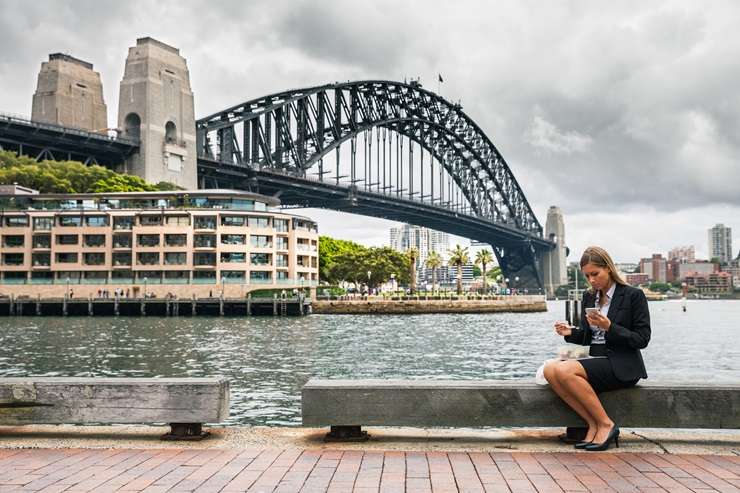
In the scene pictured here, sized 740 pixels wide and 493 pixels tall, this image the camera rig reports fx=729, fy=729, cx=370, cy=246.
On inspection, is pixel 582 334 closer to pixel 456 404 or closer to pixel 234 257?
pixel 456 404

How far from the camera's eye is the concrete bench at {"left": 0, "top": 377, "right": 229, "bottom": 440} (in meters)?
6.94

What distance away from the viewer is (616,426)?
6.52 meters

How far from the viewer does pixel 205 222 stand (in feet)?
274

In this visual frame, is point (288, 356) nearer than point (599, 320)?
A: No

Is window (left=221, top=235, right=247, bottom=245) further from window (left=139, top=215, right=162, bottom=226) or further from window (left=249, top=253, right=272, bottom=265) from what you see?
window (left=139, top=215, right=162, bottom=226)

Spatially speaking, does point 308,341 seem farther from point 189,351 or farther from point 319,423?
point 319,423

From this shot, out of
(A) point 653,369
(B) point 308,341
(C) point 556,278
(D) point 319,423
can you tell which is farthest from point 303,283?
(C) point 556,278

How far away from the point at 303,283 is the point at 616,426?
80973 millimetres

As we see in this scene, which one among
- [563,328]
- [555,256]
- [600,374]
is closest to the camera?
[600,374]

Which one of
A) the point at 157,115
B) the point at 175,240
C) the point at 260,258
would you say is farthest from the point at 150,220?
the point at 157,115

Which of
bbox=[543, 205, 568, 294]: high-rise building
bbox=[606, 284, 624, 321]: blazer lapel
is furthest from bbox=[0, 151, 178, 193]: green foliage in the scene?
bbox=[543, 205, 568, 294]: high-rise building

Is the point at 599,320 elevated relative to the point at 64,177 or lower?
lower

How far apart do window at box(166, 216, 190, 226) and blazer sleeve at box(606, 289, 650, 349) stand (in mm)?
80051

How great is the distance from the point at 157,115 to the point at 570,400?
286 ft
